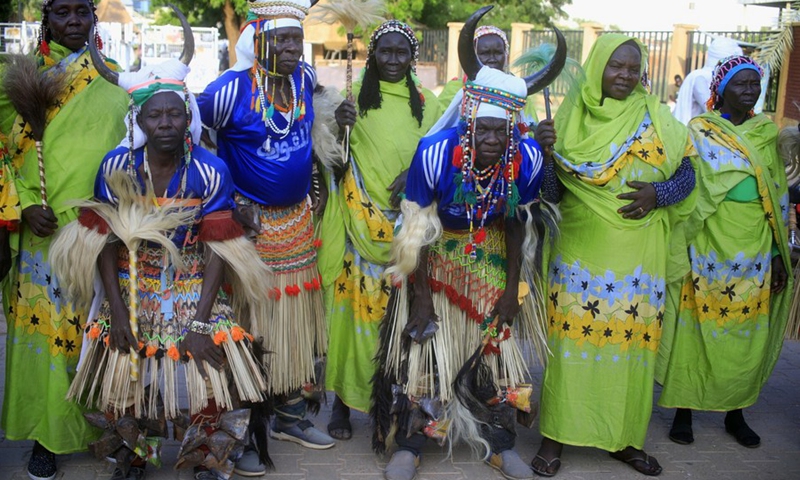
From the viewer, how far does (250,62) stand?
13.8 ft

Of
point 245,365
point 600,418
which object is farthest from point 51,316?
point 600,418

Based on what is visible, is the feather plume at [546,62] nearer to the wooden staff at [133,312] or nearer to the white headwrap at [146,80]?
the white headwrap at [146,80]

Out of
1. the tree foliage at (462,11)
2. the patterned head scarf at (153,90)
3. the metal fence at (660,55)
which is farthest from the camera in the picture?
the tree foliage at (462,11)

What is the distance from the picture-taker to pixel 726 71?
→ 467 centimetres

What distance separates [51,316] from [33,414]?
0.50m

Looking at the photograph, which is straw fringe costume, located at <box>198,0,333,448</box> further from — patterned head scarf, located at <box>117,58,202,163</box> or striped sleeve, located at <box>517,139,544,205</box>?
striped sleeve, located at <box>517,139,544,205</box>

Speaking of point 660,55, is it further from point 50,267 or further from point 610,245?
point 50,267

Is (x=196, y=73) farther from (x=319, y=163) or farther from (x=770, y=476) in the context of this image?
(x=770, y=476)

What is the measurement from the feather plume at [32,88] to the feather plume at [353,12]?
140 cm

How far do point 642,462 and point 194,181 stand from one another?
8.65ft

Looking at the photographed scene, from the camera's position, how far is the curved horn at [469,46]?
3754mm

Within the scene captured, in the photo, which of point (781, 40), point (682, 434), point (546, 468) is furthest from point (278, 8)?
point (781, 40)

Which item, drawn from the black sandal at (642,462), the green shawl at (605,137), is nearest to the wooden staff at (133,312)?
the green shawl at (605,137)

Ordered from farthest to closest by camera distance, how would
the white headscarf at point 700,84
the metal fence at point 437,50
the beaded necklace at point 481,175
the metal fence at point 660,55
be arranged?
the metal fence at point 437,50 < the metal fence at point 660,55 < the white headscarf at point 700,84 < the beaded necklace at point 481,175
